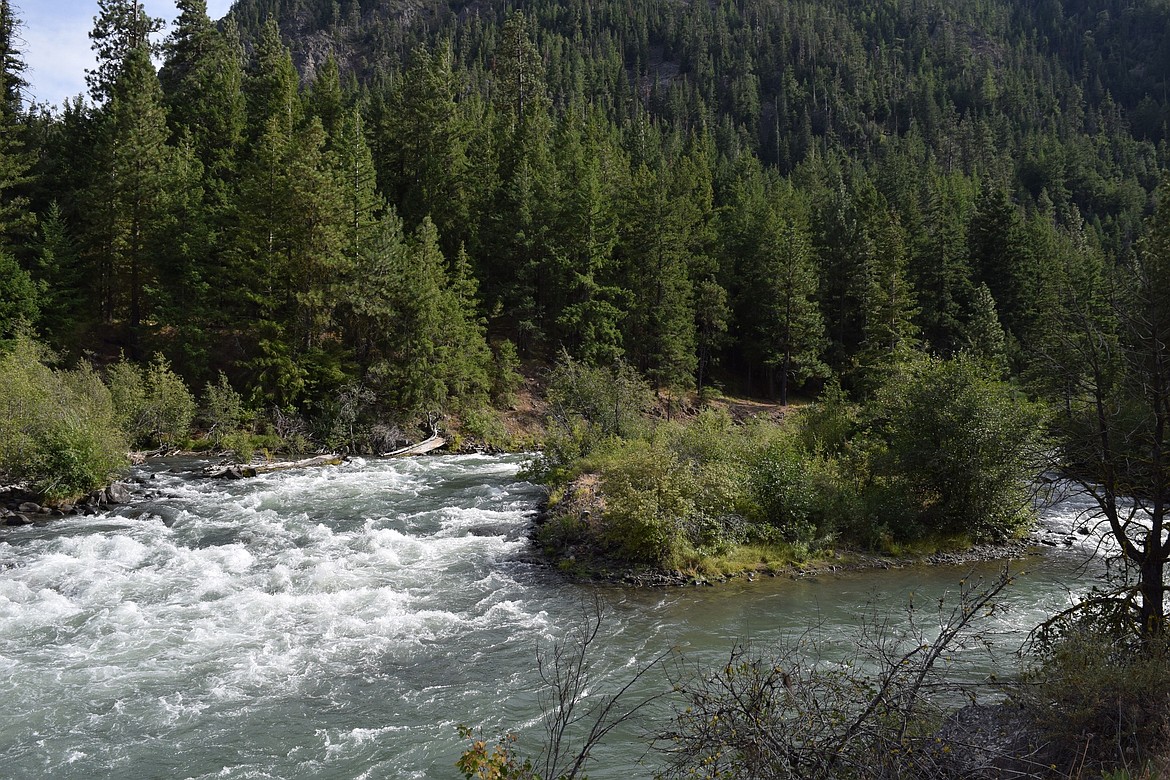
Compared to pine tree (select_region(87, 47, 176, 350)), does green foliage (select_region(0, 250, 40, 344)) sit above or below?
below

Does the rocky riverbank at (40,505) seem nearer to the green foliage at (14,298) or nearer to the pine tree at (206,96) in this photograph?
the green foliage at (14,298)

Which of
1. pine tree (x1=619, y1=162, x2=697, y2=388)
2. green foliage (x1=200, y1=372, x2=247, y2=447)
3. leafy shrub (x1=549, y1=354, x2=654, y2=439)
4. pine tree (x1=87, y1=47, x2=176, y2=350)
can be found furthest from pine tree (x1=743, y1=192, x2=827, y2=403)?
pine tree (x1=87, y1=47, x2=176, y2=350)

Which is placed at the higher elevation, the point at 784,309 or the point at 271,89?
the point at 271,89

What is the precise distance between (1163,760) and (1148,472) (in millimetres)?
5365

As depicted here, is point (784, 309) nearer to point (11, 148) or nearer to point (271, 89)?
point (271, 89)

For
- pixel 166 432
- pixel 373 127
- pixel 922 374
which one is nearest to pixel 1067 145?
pixel 373 127

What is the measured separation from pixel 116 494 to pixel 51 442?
97.0 inches

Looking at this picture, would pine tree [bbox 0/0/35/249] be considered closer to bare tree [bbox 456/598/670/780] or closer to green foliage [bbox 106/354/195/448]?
green foliage [bbox 106/354/195/448]

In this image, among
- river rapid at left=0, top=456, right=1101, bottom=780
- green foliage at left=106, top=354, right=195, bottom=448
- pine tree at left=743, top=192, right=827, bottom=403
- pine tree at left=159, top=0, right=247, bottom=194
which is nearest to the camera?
river rapid at left=0, top=456, right=1101, bottom=780

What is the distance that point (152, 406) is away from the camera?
3297 centimetres

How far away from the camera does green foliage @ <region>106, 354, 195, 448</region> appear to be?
32.3m

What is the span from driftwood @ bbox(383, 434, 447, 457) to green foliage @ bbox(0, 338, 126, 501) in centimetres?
1272

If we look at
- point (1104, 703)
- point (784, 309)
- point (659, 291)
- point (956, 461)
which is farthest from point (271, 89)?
point (1104, 703)

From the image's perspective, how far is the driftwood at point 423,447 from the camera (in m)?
36.7
